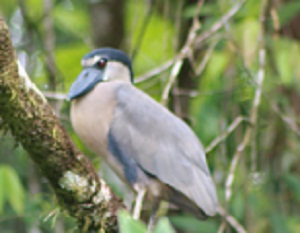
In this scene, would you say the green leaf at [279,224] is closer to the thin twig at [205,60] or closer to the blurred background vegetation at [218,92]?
the blurred background vegetation at [218,92]

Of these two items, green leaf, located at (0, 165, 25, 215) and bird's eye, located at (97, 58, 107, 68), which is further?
green leaf, located at (0, 165, 25, 215)

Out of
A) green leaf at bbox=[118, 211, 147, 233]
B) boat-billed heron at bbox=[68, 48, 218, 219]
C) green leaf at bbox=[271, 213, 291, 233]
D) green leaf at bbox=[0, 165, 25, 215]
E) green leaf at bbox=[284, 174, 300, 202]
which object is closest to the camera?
green leaf at bbox=[118, 211, 147, 233]

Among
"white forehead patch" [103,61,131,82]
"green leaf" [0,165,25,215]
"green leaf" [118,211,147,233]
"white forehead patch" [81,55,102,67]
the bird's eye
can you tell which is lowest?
"green leaf" [0,165,25,215]

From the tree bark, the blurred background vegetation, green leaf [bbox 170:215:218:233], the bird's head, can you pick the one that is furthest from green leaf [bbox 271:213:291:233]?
the tree bark

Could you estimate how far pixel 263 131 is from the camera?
389 cm

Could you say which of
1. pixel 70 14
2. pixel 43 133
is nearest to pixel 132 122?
pixel 43 133

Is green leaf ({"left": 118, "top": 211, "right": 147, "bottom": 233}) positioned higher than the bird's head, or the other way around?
green leaf ({"left": 118, "top": 211, "right": 147, "bottom": 233})

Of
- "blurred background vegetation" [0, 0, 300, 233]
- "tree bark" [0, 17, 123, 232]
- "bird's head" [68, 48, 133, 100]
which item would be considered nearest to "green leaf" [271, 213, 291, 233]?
"blurred background vegetation" [0, 0, 300, 233]

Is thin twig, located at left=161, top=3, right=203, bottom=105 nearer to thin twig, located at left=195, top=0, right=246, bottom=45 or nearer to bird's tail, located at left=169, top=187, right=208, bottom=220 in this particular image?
thin twig, located at left=195, top=0, right=246, bottom=45

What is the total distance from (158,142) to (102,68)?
430mm

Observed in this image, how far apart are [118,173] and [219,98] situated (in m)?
1.10

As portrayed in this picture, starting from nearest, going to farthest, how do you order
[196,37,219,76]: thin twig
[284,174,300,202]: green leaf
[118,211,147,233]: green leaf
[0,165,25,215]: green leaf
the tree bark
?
[118,211,147,233]: green leaf
the tree bark
[0,165,25,215]: green leaf
[196,37,219,76]: thin twig
[284,174,300,202]: green leaf

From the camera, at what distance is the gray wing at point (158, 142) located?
273cm

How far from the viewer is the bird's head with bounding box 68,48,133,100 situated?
2.87 meters
